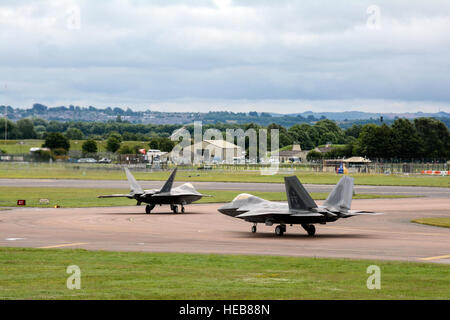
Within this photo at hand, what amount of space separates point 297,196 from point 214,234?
5.73m

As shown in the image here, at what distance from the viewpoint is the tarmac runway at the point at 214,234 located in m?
33.5

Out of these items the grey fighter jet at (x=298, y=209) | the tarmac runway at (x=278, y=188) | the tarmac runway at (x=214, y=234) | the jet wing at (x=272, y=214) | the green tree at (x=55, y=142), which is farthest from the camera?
the green tree at (x=55, y=142)

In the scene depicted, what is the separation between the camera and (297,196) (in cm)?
3903

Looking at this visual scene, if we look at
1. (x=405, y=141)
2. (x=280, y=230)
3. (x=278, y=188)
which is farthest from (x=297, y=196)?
(x=405, y=141)

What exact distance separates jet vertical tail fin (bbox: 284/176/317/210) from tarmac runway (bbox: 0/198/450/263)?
1846mm

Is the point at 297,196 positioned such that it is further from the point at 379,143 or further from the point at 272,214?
the point at 379,143

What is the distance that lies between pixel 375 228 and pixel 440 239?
23.1 feet

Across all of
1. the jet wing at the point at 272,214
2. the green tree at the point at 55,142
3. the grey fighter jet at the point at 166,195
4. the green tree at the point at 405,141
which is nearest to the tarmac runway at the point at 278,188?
the grey fighter jet at the point at 166,195

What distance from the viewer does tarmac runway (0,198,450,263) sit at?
33.5 m

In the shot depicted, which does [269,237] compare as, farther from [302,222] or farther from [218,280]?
[218,280]

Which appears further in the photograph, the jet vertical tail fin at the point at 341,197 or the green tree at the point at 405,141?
the green tree at the point at 405,141

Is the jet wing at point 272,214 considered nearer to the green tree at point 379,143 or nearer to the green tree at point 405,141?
the green tree at point 379,143

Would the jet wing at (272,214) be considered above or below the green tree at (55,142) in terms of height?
below
